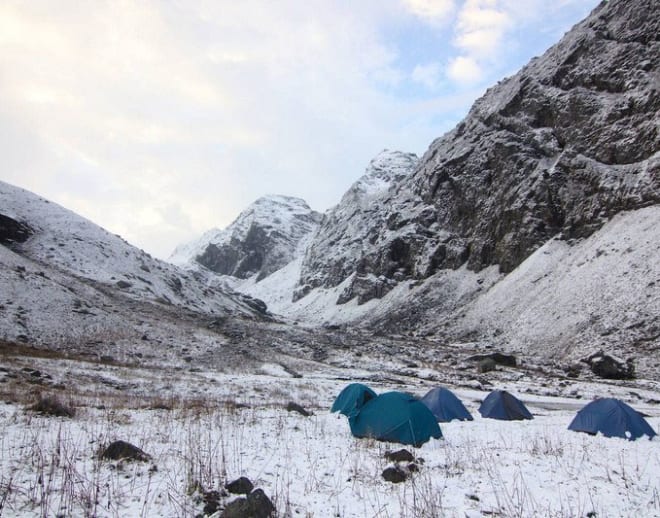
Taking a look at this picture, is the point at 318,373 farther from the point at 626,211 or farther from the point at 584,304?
the point at 626,211

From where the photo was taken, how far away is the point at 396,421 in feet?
39.6

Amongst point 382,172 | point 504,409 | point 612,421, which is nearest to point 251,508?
point 612,421

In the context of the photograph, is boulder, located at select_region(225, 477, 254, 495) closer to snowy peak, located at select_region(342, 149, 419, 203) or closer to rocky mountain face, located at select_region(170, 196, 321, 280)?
snowy peak, located at select_region(342, 149, 419, 203)

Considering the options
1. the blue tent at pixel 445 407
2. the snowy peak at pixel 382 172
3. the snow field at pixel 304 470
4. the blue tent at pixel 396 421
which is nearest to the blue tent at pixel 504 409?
the blue tent at pixel 445 407

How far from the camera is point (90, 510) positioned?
6066mm

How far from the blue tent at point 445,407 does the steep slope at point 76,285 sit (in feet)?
86.7

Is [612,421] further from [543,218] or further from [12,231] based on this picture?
[12,231]

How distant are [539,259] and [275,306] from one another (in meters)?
73.5

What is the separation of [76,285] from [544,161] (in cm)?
5928

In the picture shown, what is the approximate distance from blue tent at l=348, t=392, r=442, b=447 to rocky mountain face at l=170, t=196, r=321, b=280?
14721 cm

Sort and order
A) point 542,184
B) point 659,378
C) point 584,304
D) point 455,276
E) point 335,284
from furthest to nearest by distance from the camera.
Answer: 1. point 335,284
2. point 455,276
3. point 542,184
4. point 584,304
5. point 659,378

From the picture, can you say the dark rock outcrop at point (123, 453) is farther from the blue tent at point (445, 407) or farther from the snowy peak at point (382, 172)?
the snowy peak at point (382, 172)

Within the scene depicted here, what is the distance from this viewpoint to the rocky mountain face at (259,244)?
168 m

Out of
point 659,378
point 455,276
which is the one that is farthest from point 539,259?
point 659,378
